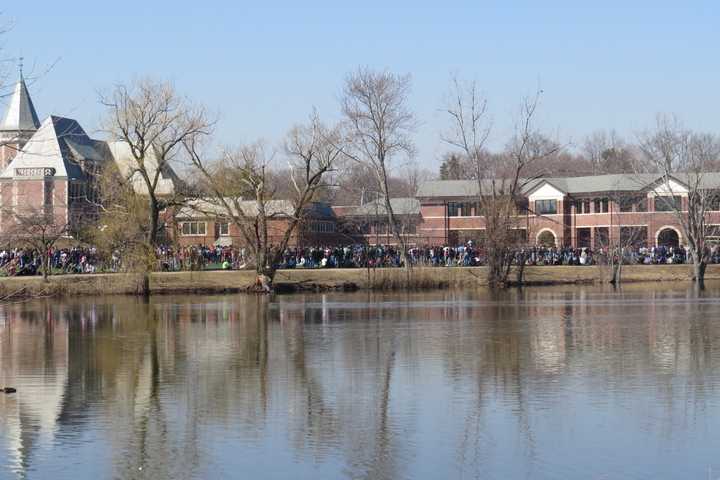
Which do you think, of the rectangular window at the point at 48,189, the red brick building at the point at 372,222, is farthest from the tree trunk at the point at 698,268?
the rectangular window at the point at 48,189

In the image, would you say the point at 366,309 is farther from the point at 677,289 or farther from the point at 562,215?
the point at 562,215

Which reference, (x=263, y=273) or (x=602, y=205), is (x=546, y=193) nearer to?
(x=602, y=205)

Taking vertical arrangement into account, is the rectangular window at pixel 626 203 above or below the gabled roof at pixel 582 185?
below

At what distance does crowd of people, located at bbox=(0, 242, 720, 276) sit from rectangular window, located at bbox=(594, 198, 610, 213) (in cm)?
2103

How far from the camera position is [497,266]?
64375 millimetres

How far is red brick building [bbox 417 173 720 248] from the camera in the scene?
94.1 meters

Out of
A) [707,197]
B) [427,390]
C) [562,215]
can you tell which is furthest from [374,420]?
[562,215]

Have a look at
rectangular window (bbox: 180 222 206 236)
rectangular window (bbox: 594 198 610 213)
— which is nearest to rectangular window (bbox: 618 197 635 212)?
rectangular window (bbox: 594 198 610 213)

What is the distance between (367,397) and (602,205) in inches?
3138

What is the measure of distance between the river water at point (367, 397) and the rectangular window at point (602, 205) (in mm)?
57632

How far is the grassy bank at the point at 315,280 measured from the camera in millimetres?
59125

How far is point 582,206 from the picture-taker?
101125 millimetres

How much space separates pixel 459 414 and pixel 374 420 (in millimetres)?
1640

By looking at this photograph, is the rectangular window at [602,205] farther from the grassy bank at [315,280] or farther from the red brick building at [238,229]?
the grassy bank at [315,280]
